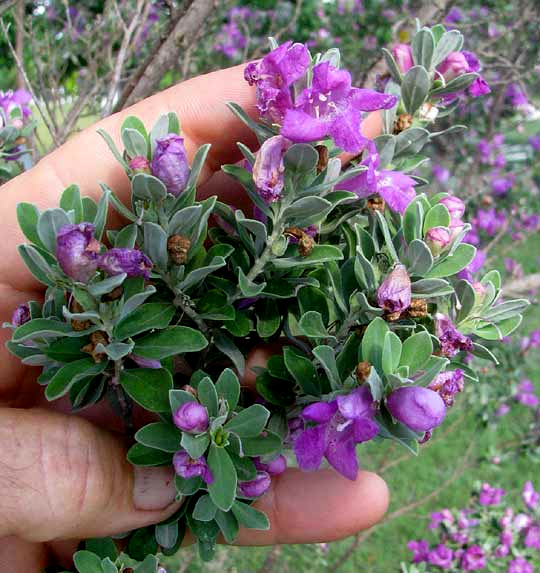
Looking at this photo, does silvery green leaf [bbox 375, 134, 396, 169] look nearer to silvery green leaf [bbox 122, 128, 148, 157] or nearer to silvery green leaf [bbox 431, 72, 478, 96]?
silvery green leaf [bbox 431, 72, 478, 96]

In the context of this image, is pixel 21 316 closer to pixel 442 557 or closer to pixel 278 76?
pixel 278 76

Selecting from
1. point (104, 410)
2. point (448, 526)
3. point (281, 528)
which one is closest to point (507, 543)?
point (448, 526)

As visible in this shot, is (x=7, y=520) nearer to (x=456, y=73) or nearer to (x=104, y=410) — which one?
(x=104, y=410)

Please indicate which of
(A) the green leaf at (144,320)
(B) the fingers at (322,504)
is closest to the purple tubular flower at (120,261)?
(A) the green leaf at (144,320)

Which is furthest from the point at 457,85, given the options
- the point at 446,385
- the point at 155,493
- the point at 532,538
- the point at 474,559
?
the point at 532,538

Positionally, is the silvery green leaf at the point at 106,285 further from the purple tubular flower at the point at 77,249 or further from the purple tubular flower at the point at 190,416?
the purple tubular flower at the point at 190,416
